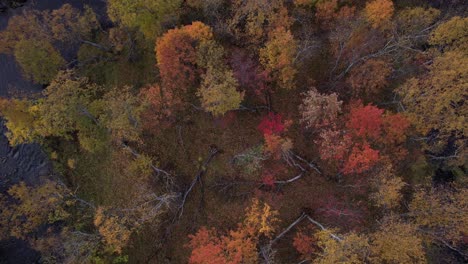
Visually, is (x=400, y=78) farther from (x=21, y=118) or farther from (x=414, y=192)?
(x=21, y=118)

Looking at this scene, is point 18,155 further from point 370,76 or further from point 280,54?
point 370,76

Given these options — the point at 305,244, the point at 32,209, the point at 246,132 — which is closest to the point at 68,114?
the point at 32,209

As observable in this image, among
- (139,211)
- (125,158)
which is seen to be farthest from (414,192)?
(125,158)

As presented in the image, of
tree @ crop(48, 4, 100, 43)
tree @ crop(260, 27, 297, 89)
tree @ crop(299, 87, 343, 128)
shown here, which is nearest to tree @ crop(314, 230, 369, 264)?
tree @ crop(299, 87, 343, 128)

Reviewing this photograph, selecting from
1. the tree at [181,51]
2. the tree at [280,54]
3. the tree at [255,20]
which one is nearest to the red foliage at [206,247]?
the tree at [181,51]

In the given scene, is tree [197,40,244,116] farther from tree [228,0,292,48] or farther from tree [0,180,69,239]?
tree [0,180,69,239]

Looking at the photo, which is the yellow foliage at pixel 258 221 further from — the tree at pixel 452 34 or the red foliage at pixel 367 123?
the tree at pixel 452 34
